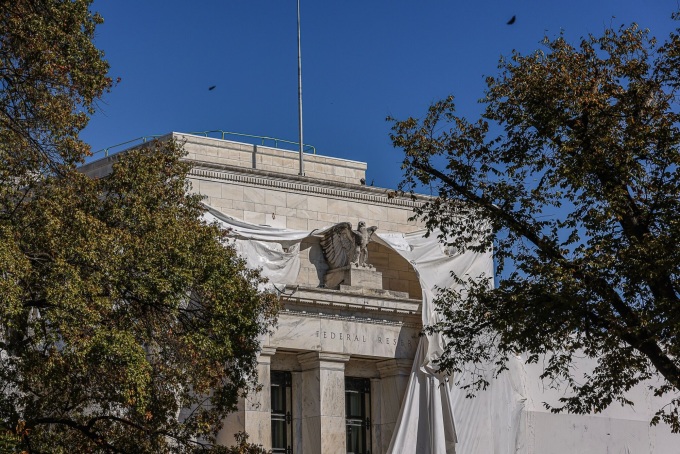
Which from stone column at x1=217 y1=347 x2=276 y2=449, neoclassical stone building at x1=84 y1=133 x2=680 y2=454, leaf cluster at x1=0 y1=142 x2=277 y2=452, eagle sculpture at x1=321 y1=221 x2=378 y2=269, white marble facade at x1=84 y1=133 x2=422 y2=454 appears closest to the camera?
leaf cluster at x1=0 y1=142 x2=277 y2=452

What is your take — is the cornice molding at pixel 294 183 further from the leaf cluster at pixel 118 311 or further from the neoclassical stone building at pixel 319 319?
the leaf cluster at pixel 118 311

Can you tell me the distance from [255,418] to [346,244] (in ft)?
17.8

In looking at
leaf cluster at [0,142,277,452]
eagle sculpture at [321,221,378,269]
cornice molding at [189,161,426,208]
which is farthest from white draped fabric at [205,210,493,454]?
leaf cluster at [0,142,277,452]

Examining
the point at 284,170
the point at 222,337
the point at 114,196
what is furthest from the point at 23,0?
the point at 284,170

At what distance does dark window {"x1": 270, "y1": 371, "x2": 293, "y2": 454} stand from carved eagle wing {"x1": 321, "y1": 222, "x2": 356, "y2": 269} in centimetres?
324

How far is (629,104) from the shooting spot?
25.3 m

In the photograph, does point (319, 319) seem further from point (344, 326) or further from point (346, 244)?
point (346, 244)

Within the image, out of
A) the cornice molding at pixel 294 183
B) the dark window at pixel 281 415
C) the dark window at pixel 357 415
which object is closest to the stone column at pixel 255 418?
the dark window at pixel 281 415

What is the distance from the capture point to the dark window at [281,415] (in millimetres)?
35750

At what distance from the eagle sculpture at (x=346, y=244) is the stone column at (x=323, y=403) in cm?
250

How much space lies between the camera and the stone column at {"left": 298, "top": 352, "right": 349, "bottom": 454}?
116ft

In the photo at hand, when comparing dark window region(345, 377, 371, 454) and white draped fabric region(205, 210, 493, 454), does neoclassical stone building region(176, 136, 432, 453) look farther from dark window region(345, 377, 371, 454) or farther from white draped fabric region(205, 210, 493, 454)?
white draped fabric region(205, 210, 493, 454)

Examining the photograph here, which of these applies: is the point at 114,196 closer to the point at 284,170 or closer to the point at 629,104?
the point at 629,104

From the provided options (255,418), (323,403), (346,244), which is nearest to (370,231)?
(346,244)
